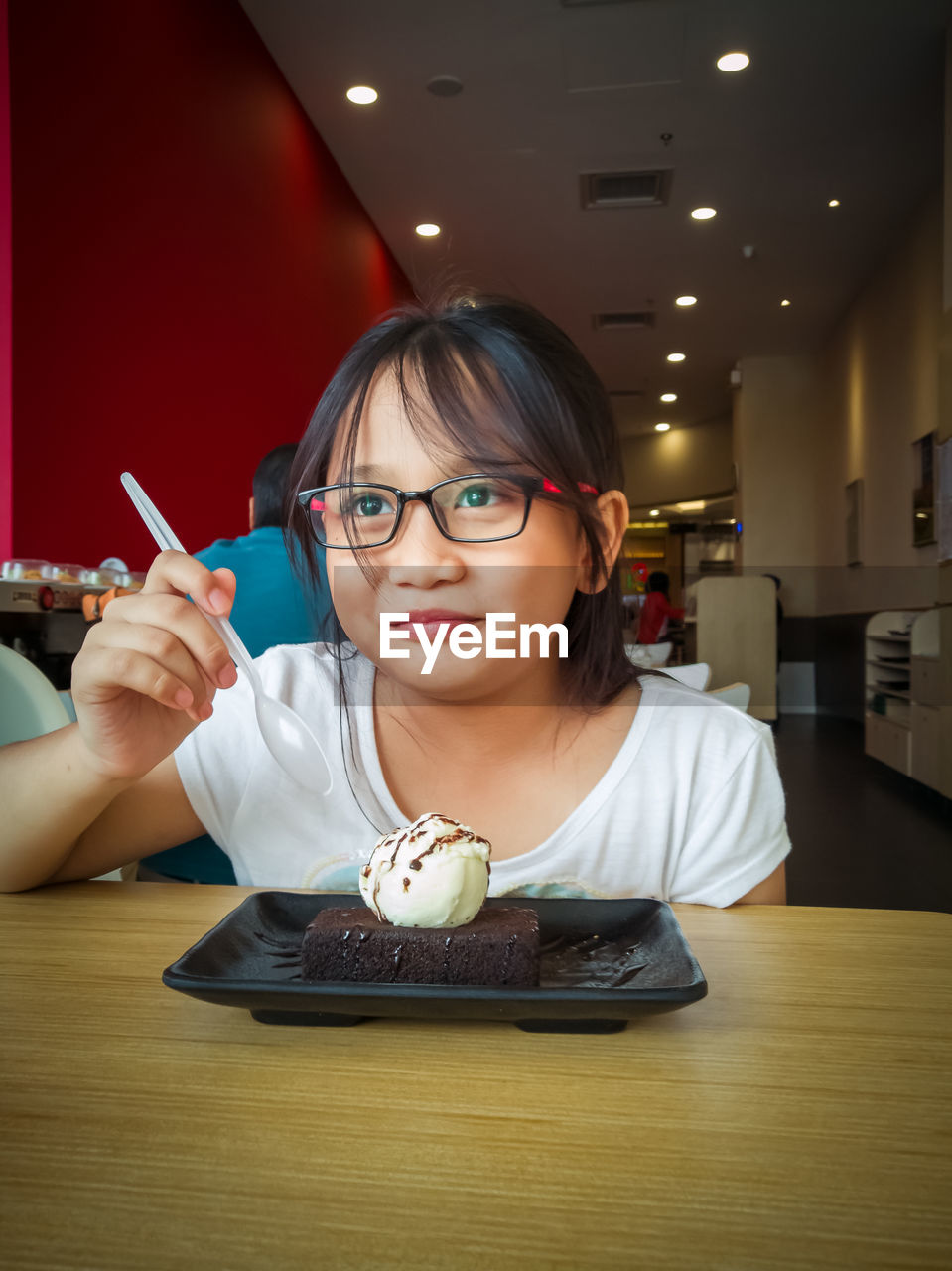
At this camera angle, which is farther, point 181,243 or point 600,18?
point 600,18

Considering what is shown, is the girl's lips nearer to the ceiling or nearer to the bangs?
the bangs

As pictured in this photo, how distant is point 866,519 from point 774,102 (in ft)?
10.6

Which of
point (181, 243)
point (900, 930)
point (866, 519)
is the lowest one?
point (900, 930)

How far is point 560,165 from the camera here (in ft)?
16.6

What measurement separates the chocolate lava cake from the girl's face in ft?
0.83

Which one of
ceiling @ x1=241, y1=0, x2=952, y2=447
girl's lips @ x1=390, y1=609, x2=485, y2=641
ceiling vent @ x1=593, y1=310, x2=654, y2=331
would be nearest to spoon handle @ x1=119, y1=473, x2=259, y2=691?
girl's lips @ x1=390, y1=609, x2=485, y2=641

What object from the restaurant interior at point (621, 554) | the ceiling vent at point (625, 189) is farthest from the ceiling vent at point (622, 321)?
the ceiling vent at point (625, 189)

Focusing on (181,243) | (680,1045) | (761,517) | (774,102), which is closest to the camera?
(680,1045)

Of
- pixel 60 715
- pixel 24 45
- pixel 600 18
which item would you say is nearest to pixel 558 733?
pixel 60 715

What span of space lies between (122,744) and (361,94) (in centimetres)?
446

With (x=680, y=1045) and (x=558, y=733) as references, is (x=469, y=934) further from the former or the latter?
(x=558, y=733)

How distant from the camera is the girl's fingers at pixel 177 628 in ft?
1.93

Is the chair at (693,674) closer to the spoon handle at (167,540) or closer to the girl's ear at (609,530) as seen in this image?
the girl's ear at (609,530)

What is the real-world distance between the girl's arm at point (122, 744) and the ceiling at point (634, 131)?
6.88ft
